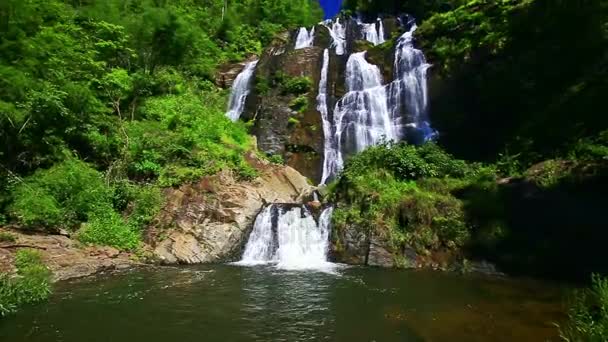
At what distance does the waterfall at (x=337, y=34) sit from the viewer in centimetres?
3611

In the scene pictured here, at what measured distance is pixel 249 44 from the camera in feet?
131

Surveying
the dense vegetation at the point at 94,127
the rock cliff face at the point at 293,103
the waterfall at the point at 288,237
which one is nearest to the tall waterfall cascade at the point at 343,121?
the waterfall at the point at 288,237

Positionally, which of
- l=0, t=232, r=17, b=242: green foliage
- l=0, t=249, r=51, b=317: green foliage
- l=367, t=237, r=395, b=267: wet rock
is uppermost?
l=0, t=232, r=17, b=242: green foliage

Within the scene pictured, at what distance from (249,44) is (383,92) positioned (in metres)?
17.5

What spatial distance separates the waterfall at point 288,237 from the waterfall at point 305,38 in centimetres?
2277

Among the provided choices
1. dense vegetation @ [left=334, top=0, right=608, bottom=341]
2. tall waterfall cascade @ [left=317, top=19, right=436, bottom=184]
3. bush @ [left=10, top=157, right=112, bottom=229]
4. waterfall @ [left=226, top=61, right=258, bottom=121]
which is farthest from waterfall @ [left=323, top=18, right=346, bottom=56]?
bush @ [left=10, top=157, right=112, bottom=229]

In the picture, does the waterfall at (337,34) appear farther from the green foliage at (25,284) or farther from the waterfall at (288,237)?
the green foliage at (25,284)

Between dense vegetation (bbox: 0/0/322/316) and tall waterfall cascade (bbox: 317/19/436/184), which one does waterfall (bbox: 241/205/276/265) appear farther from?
tall waterfall cascade (bbox: 317/19/436/184)

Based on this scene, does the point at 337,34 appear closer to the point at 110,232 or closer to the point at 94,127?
the point at 94,127

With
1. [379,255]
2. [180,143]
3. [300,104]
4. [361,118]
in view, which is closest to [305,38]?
[300,104]

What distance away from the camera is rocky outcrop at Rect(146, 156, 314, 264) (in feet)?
54.2

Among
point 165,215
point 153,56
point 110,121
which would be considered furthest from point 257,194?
point 153,56

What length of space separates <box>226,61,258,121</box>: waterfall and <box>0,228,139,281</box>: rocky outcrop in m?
16.8

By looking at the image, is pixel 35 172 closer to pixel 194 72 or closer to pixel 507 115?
pixel 194 72
